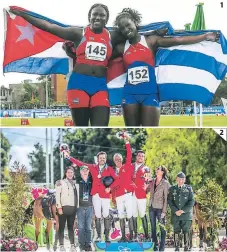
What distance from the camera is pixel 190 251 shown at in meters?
5.50

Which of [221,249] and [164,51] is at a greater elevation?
[164,51]

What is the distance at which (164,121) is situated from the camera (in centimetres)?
579

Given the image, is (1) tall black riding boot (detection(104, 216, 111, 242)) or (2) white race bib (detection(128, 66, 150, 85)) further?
(2) white race bib (detection(128, 66, 150, 85))

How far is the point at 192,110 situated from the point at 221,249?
5.82 feet

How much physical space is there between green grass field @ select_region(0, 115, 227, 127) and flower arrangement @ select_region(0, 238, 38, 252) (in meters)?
1.39

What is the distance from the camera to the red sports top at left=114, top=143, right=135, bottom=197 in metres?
5.35

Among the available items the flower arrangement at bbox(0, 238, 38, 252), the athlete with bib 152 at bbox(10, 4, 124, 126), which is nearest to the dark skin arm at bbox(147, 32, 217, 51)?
the athlete with bib 152 at bbox(10, 4, 124, 126)

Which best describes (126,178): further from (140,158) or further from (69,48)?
(69,48)

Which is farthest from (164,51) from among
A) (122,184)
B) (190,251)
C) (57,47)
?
(190,251)

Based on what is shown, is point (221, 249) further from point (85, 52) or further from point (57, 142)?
point (85, 52)

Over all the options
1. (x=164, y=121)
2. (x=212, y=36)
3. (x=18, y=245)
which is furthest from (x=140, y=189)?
(x=212, y=36)

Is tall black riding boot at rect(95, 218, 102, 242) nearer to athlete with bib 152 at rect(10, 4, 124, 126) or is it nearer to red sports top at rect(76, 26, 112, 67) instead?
athlete with bib 152 at rect(10, 4, 124, 126)

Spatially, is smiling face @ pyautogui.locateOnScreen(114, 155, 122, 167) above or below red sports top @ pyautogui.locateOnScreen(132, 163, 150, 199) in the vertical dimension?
above

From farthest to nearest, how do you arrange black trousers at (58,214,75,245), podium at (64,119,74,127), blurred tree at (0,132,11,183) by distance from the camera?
podium at (64,119,74,127)
black trousers at (58,214,75,245)
blurred tree at (0,132,11,183)
